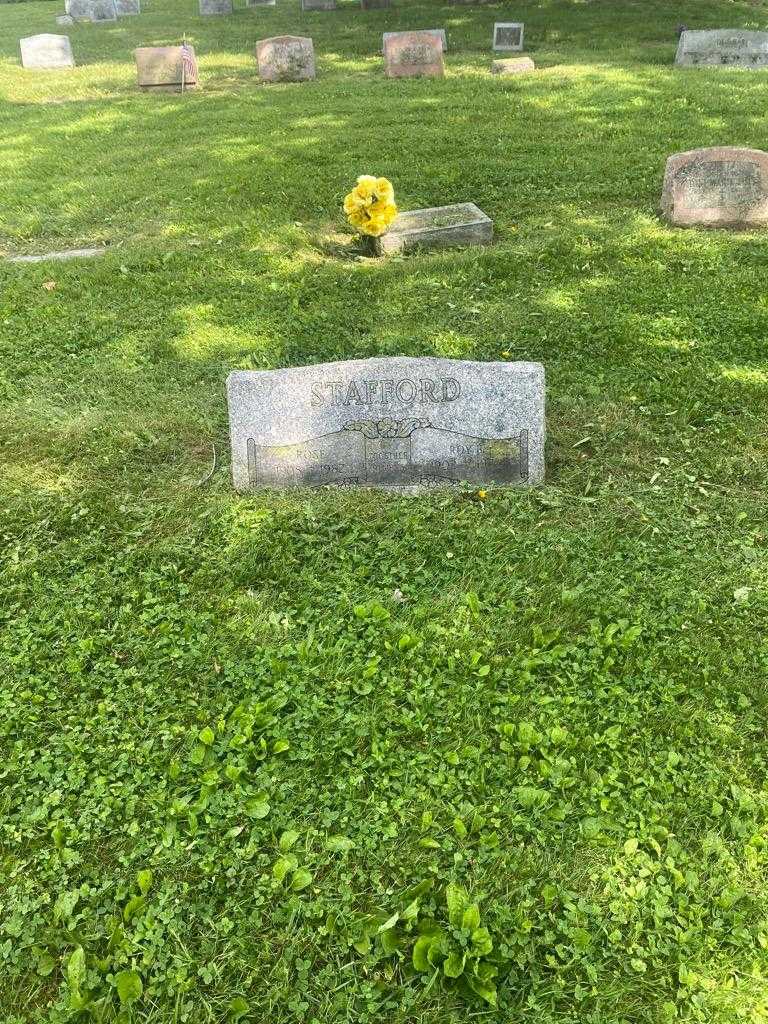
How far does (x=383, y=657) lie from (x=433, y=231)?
5469 mm

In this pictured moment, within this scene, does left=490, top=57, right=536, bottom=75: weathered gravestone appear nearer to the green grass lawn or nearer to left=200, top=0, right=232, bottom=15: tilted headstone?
the green grass lawn

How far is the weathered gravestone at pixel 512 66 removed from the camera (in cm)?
1403

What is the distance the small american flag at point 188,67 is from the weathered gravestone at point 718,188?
10076 millimetres

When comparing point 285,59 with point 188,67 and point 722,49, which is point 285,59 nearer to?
point 188,67

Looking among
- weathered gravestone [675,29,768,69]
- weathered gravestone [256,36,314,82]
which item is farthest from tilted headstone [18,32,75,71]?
weathered gravestone [675,29,768,69]

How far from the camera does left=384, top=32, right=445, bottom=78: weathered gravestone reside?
1408cm

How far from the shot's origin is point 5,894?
106 inches

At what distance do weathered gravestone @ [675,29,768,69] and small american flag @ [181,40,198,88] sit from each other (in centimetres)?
897

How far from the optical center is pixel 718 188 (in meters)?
7.75

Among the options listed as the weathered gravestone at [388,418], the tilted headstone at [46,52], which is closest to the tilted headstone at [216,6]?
the tilted headstone at [46,52]

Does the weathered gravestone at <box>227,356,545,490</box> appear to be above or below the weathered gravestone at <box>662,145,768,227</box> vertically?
below

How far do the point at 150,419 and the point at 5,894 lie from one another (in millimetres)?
3314

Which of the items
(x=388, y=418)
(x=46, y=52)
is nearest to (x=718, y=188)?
(x=388, y=418)

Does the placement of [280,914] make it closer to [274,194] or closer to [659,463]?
[659,463]
